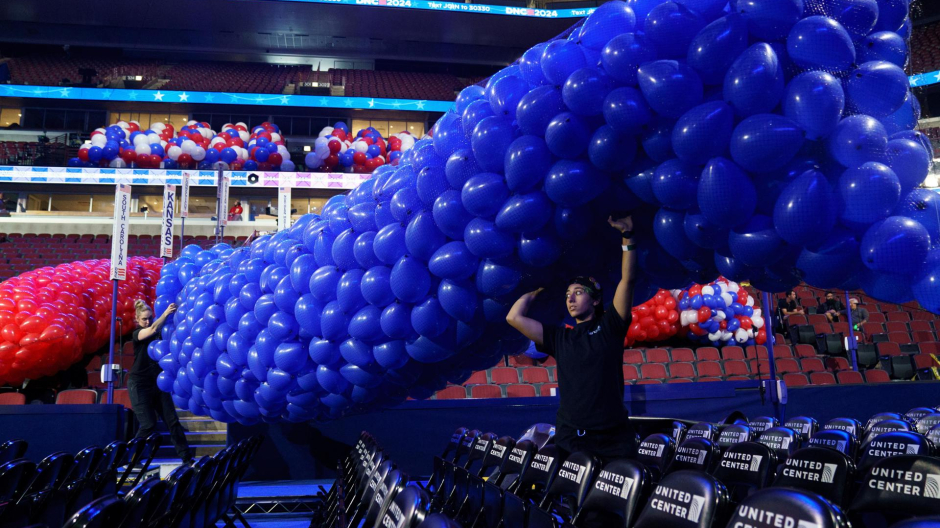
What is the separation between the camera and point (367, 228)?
123 inches

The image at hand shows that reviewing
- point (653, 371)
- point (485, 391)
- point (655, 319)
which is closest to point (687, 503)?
point (485, 391)

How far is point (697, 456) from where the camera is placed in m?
2.35

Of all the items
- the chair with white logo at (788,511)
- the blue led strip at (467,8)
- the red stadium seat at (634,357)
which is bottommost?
the red stadium seat at (634,357)

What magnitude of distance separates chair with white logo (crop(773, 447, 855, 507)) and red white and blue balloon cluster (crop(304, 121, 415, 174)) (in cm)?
1680

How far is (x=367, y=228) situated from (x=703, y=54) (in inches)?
66.2

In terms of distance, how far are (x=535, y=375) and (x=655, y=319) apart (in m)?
2.08

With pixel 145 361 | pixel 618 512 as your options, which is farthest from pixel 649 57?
pixel 145 361

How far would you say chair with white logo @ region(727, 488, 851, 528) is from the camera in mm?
1112

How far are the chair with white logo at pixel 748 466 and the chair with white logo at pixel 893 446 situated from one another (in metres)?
0.27

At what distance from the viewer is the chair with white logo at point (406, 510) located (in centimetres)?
153

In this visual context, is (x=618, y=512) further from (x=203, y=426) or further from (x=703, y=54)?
(x=203, y=426)

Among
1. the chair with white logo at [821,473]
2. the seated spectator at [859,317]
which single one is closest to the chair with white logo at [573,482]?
the chair with white logo at [821,473]

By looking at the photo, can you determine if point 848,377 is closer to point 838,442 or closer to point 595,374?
point 838,442

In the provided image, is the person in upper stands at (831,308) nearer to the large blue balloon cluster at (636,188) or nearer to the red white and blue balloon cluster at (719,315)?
the red white and blue balloon cluster at (719,315)
